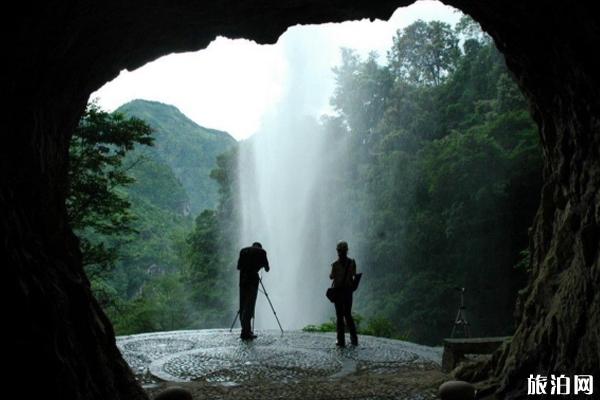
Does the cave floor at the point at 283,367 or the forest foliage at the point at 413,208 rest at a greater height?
the forest foliage at the point at 413,208

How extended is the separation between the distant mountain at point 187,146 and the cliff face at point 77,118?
6631 centimetres

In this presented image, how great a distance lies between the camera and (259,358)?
8930 millimetres

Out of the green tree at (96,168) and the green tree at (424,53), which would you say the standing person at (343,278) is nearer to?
the green tree at (96,168)

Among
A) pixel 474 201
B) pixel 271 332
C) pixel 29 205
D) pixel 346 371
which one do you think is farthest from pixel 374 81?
pixel 29 205

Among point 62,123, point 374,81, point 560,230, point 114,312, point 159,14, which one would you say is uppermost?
point 374,81

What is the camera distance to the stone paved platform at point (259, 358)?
7.59m

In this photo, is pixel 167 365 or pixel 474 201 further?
pixel 474 201

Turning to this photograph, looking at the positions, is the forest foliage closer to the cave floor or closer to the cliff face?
the cave floor

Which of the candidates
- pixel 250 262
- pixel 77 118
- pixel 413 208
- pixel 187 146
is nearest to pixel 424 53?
pixel 413 208

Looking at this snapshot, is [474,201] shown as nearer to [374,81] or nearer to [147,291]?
[374,81]

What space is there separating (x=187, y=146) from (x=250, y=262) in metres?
75.9

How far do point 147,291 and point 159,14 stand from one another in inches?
1203

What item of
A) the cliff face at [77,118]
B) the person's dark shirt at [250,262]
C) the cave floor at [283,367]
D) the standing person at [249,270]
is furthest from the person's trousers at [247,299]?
the cliff face at [77,118]

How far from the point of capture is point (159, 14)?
544 cm
